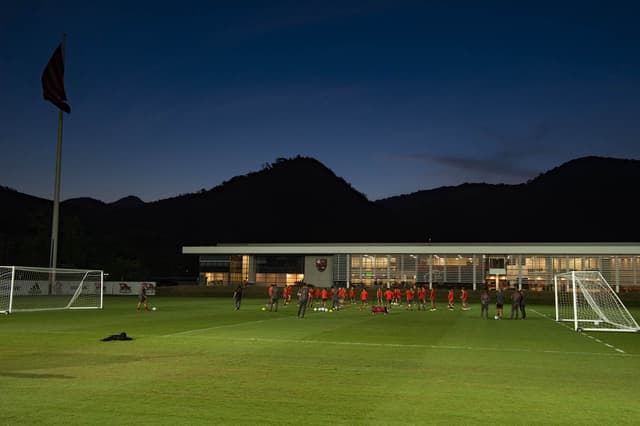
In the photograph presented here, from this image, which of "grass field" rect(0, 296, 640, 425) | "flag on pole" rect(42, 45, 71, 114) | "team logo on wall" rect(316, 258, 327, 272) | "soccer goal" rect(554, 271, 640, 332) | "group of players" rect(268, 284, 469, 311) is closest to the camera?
"grass field" rect(0, 296, 640, 425)

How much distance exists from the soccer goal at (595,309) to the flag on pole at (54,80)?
43207mm

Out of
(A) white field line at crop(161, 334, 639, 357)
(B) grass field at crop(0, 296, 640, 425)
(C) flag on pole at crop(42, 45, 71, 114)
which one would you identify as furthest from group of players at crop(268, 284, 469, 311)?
(C) flag on pole at crop(42, 45, 71, 114)

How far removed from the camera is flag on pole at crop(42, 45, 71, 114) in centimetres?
5222

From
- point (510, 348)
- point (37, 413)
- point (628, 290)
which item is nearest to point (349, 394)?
point (37, 413)

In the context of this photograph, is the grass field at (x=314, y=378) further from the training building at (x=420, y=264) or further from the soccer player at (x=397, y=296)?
the training building at (x=420, y=264)

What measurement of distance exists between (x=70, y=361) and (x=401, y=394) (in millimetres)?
8591

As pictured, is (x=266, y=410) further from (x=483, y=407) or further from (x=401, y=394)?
(x=483, y=407)

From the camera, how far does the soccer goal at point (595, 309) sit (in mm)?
28219

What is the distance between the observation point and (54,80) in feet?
174

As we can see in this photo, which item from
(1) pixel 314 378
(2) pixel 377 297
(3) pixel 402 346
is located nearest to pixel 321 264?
(2) pixel 377 297

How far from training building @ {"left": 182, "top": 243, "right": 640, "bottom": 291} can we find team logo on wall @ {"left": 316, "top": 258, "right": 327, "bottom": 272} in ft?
0.46

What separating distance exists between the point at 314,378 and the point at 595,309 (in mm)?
22810

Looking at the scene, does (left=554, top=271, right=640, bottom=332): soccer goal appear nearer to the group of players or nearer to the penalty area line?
the group of players

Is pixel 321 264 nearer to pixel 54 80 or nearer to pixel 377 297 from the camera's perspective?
pixel 377 297
